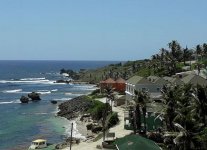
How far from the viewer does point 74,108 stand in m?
118

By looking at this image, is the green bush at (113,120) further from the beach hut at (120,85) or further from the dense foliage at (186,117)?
the beach hut at (120,85)

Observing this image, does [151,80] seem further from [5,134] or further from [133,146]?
[133,146]

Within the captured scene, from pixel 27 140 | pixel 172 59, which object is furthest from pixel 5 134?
pixel 172 59

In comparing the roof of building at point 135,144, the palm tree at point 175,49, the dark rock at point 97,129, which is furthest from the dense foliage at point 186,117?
the palm tree at point 175,49

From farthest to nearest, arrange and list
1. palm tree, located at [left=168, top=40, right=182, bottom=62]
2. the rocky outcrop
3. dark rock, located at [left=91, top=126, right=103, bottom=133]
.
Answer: palm tree, located at [left=168, top=40, right=182, bottom=62], the rocky outcrop, dark rock, located at [left=91, top=126, right=103, bottom=133]

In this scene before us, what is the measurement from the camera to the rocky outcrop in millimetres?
111562

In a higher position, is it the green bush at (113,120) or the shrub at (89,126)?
the green bush at (113,120)

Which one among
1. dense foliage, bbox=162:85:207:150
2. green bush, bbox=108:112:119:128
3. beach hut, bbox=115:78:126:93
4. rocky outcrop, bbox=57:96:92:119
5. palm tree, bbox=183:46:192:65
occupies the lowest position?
rocky outcrop, bbox=57:96:92:119

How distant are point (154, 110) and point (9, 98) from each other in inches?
3853

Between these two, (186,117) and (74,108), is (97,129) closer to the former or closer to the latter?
(74,108)

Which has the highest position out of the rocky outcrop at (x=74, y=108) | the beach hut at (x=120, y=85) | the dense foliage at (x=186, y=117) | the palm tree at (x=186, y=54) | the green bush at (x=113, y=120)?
the palm tree at (x=186, y=54)

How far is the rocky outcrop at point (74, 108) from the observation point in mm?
111562

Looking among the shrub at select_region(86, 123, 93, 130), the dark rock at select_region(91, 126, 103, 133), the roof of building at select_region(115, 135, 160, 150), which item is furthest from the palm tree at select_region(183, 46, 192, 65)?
the roof of building at select_region(115, 135, 160, 150)

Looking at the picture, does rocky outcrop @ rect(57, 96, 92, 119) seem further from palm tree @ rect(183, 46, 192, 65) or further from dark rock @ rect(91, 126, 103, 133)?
palm tree @ rect(183, 46, 192, 65)
